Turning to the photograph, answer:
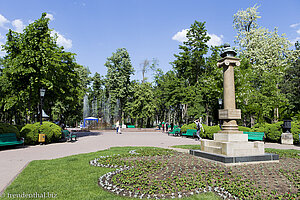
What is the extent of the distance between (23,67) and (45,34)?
3.74m

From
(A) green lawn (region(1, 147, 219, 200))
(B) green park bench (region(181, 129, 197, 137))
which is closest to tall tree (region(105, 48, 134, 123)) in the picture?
(B) green park bench (region(181, 129, 197, 137))

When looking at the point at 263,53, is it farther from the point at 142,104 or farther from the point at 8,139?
the point at 8,139

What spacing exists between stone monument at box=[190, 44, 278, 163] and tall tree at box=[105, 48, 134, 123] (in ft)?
134

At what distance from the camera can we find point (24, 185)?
5.34 m

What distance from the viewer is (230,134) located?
8547 mm

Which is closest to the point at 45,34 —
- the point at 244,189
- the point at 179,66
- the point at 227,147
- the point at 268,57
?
the point at 227,147

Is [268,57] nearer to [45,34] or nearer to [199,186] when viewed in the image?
[45,34]

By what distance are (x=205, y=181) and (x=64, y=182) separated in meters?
3.71

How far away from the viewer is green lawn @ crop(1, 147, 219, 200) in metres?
4.73

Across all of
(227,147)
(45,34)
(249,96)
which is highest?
(45,34)

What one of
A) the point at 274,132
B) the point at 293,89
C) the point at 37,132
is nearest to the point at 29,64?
the point at 37,132

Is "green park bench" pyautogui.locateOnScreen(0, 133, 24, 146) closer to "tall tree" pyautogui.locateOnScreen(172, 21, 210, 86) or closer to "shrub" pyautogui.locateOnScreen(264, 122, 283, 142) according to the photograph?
"shrub" pyautogui.locateOnScreen(264, 122, 283, 142)

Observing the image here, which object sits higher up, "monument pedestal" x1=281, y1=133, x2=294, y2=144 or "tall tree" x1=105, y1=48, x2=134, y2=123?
"tall tree" x1=105, y1=48, x2=134, y2=123

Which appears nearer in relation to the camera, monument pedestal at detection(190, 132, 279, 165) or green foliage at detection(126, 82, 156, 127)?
monument pedestal at detection(190, 132, 279, 165)
